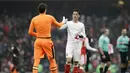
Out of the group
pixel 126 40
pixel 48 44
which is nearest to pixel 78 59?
pixel 48 44

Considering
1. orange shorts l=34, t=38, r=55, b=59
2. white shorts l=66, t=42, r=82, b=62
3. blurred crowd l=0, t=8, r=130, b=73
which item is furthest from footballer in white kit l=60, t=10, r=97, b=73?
blurred crowd l=0, t=8, r=130, b=73

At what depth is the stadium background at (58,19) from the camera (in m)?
28.5

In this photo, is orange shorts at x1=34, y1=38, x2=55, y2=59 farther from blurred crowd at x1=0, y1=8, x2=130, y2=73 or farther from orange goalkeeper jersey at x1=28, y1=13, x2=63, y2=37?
blurred crowd at x1=0, y1=8, x2=130, y2=73

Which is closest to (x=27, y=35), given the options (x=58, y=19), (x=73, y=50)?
(x=58, y=19)

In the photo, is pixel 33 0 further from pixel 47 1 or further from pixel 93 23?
pixel 93 23

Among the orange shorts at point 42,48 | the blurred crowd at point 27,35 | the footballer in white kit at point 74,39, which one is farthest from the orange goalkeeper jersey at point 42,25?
the blurred crowd at point 27,35

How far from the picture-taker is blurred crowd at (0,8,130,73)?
28.5 metres

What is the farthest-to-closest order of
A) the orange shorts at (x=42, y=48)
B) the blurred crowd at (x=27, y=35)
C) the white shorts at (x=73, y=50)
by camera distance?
the blurred crowd at (x=27, y=35), the white shorts at (x=73, y=50), the orange shorts at (x=42, y=48)

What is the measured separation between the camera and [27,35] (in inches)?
1150

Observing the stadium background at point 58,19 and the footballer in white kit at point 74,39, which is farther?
the stadium background at point 58,19

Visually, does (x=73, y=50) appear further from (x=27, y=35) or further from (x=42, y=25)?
(x=27, y=35)

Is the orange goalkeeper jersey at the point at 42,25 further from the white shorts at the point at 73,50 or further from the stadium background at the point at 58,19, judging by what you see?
the stadium background at the point at 58,19

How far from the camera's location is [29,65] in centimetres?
2892

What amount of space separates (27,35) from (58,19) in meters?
1.99
